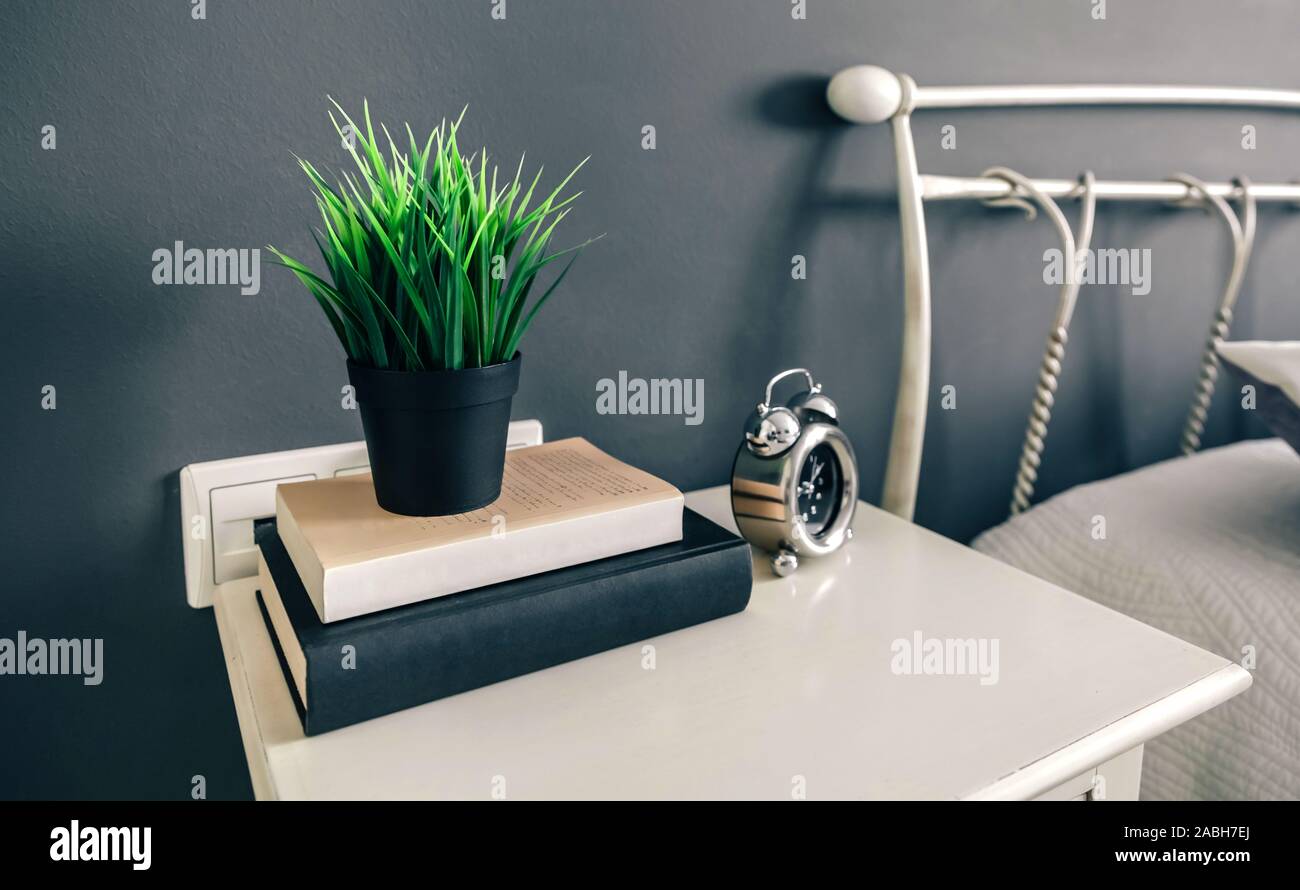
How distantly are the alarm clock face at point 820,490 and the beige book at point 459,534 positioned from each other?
6.9 inches

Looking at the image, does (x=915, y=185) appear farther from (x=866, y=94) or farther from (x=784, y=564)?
(x=784, y=564)

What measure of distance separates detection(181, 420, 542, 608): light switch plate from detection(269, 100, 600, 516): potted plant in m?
0.17

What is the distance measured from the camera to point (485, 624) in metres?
0.50

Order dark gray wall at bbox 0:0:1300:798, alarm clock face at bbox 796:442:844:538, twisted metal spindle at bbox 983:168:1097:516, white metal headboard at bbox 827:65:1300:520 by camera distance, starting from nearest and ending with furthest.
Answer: dark gray wall at bbox 0:0:1300:798 < alarm clock face at bbox 796:442:844:538 < white metal headboard at bbox 827:65:1300:520 < twisted metal spindle at bbox 983:168:1097:516

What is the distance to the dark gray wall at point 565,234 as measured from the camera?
0.59 m

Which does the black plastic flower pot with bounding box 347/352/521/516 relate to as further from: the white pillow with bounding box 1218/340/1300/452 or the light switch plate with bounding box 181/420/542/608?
the white pillow with bounding box 1218/340/1300/452

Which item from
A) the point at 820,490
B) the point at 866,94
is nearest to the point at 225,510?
the point at 820,490

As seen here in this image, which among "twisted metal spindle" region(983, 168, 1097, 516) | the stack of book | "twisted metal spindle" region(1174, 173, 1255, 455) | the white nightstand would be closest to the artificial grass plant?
the stack of book

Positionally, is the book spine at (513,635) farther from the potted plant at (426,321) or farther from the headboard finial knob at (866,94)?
the headboard finial knob at (866,94)

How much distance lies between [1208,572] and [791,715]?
56 cm

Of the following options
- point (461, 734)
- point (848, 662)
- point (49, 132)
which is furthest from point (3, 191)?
point (848, 662)

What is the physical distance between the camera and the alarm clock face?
727 millimetres

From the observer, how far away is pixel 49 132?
22.4 inches

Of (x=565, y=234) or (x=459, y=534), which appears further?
(x=565, y=234)
